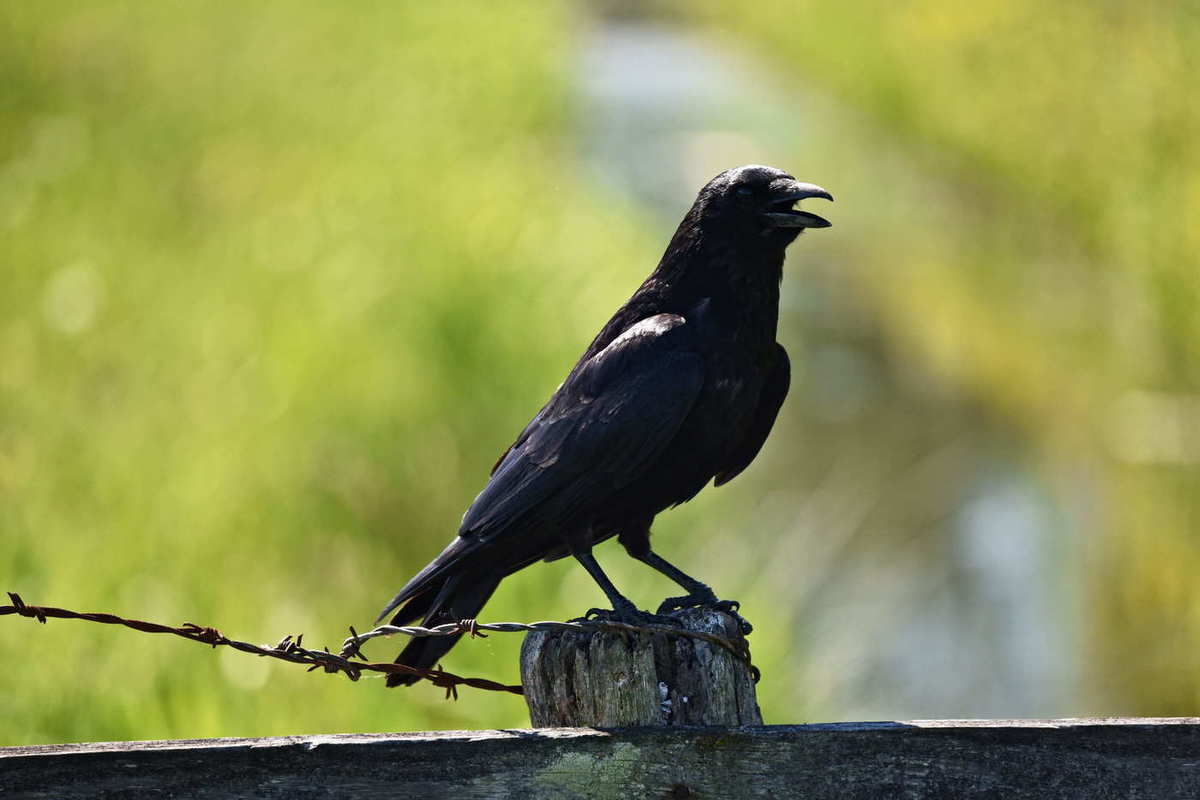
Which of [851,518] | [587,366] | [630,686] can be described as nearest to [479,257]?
[851,518]

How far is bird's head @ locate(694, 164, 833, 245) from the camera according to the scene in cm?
307

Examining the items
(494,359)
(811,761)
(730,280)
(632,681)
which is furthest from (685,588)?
(494,359)

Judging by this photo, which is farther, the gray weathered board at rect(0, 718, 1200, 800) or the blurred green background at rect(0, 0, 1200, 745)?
the blurred green background at rect(0, 0, 1200, 745)

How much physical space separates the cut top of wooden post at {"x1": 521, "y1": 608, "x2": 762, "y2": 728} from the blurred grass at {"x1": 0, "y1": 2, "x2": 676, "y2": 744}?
1.95m

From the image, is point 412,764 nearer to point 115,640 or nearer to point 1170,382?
point 115,640

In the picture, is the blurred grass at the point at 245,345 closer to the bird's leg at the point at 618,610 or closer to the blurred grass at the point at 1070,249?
the bird's leg at the point at 618,610

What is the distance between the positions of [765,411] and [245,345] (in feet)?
A: 11.5

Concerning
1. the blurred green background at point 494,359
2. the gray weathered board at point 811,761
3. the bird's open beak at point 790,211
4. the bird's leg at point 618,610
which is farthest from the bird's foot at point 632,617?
the blurred green background at point 494,359

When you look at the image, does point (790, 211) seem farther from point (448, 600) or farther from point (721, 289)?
point (448, 600)

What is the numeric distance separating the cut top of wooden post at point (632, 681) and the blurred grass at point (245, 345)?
6.38ft

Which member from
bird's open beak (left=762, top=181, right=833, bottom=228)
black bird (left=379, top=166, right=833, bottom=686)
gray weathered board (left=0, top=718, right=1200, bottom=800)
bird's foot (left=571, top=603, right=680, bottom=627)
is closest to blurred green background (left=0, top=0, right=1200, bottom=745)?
black bird (left=379, top=166, right=833, bottom=686)

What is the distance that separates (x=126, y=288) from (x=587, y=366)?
399cm

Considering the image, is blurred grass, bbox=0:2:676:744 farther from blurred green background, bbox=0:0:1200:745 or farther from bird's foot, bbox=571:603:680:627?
bird's foot, bbox=571:603:680:627

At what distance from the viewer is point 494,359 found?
248 inches
